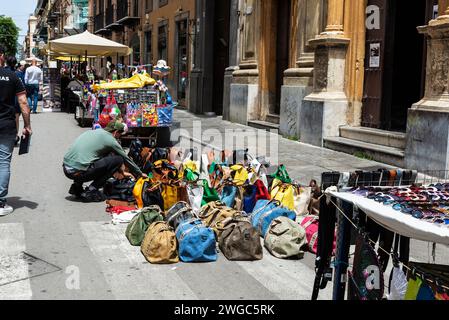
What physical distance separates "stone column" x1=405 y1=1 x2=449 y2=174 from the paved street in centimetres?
357

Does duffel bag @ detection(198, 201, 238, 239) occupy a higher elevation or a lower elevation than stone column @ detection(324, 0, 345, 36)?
lower

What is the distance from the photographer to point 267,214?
6.39 meters

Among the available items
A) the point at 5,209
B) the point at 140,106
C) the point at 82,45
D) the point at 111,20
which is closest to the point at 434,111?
the point at 140,106

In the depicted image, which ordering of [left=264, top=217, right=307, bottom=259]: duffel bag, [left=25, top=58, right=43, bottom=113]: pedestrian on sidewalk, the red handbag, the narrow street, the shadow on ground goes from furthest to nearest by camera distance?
1. [left=25, top=58, right=43, bottom=113]: pedestrian on sidewalk
2. the shadow on ground
3. the red handbag
4. [left=264, top=217, right=307, bottom=259]: duffel bag
5. the narrow street

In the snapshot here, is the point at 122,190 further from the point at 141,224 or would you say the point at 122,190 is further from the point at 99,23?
the point at 99,23

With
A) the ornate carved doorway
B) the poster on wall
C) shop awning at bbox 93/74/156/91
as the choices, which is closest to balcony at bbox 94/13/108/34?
shop awning at bbox 93/74/156/91

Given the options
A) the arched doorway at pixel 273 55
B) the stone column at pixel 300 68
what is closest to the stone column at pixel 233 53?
the arched doorway at pixel 273 55

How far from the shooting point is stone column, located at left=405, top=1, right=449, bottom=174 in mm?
9289

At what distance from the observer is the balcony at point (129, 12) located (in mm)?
33562

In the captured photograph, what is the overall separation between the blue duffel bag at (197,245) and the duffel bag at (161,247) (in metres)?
0.07

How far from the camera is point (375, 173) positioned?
13.8 feet

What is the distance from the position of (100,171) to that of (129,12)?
94.9 feet

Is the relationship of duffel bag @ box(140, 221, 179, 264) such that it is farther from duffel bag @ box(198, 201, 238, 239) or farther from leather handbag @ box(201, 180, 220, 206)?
leather handbag @ box(201, 180, 220, 206)

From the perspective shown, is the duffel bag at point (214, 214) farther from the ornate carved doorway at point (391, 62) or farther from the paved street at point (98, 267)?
the ornate carved doorway at point (391, 62)
